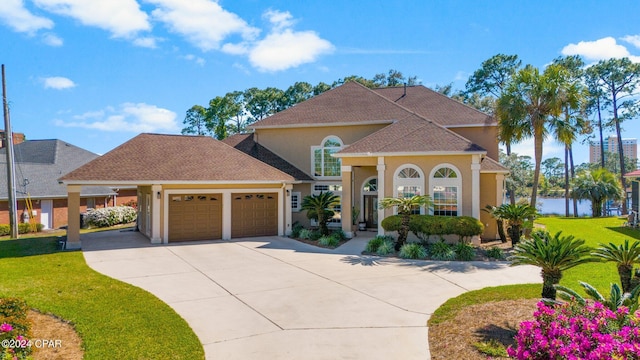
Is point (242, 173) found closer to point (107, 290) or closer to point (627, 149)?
point (107, 290)

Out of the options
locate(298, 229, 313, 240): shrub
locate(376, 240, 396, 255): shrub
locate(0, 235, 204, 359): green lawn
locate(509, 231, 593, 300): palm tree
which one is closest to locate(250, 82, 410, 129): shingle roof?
locate(298, 229, 313, 240): shrub

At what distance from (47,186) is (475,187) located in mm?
28026

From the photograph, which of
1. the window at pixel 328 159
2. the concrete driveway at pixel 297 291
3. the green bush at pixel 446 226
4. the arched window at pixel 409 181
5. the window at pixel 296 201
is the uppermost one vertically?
the window at pixel 328 159

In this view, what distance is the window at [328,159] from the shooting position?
22125 mm

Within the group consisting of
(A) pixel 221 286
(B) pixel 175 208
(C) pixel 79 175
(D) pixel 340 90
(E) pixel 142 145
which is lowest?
(A) pixel 221 286

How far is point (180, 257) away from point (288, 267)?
433 centimetres

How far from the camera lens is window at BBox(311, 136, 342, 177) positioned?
22.1m

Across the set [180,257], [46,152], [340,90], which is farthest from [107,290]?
[46,152]

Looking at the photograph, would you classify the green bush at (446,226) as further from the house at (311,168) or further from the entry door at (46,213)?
the entry door at (46,213)

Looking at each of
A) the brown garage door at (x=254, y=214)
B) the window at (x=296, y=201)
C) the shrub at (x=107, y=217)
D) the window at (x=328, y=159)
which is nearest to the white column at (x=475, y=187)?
the window at (x=328, y=159)

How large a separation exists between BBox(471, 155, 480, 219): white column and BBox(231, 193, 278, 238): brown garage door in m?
9.16

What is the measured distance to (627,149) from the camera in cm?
14762

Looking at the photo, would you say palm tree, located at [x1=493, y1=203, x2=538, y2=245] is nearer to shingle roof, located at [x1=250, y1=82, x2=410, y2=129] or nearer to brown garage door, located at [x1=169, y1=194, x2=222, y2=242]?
shingle roof, located at [x1=250, y1=82, x2=410, y2=129]

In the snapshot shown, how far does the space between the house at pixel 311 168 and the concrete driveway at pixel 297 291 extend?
2.27 meters
